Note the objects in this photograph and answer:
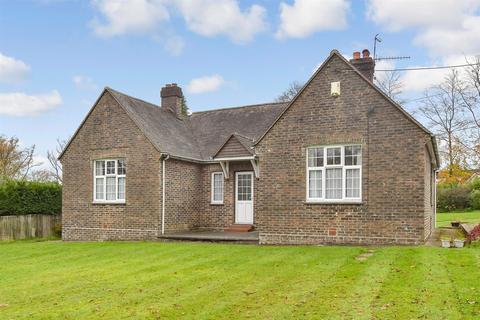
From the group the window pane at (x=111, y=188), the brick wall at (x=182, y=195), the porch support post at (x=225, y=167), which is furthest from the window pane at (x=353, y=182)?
the window pane at (x=111, y=188)

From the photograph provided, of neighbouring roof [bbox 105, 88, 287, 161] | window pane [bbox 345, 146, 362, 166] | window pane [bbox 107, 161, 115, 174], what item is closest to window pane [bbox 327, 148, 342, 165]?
window pane [bbox 345, 146, 362, 166]

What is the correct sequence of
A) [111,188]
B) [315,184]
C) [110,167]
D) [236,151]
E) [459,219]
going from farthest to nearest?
1. [459,219]
2. [110,167]
3. [111,188]
4. [236,151]
5. [315,184]

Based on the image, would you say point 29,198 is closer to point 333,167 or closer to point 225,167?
point 225,167

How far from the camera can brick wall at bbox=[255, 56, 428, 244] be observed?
48.4ft

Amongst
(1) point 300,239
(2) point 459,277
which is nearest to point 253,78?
(1) point 300,239

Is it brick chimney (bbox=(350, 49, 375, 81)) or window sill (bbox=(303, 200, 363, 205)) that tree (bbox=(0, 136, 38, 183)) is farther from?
brick chimney (bbox=(350, 49, 375, 81))

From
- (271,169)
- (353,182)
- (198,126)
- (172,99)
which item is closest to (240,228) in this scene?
(271,169)

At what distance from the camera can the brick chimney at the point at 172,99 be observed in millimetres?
25219

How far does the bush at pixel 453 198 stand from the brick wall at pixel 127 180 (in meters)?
26.9

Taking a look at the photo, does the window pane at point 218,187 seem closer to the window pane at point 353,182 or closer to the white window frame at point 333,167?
the white window frame at point 333,167

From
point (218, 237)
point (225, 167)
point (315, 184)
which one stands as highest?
point (225, 167)

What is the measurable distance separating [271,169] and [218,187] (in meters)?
5.56

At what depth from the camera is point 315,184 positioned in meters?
16.1

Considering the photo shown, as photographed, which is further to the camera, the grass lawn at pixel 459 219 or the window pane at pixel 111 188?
the grass lawn at pixel 459 219
